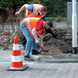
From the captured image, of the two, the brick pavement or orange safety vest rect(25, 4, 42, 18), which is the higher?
orange safety vest rect(25, 4, 42, 18)

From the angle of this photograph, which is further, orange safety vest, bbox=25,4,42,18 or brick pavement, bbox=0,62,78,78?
orange safety vest, bbox=25,4,42,18

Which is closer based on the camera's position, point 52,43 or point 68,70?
point 68,70

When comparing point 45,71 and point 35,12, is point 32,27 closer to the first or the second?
point 35,12

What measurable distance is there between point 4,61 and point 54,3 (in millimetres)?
11744

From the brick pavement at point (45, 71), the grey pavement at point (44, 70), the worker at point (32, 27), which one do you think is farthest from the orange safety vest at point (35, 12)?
the brick pavement at point (45, 71)

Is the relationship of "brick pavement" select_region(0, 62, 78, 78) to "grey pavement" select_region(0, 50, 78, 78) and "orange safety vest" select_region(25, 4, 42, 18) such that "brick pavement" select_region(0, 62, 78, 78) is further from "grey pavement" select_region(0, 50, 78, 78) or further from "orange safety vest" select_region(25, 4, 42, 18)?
"orange safety vest" select_region(25, 4, 42, 18)

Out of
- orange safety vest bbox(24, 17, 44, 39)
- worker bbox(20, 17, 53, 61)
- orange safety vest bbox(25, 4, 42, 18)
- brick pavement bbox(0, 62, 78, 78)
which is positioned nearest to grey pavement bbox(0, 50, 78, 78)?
brick pavement bbox(0, 62, 78, 78)

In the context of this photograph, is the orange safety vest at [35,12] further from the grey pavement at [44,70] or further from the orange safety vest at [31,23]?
the grey pavement at [44,70]

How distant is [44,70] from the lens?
5.01 metres

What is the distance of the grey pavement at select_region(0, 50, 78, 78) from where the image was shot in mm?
4559

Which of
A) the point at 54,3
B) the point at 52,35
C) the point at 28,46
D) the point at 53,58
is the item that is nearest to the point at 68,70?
the point at 53,58

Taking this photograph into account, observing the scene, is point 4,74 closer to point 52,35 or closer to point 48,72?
point 48,72

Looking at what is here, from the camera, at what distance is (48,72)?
4.82 m

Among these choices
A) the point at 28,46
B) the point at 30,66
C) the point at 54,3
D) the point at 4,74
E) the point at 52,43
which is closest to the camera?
A: the point at 4,74
